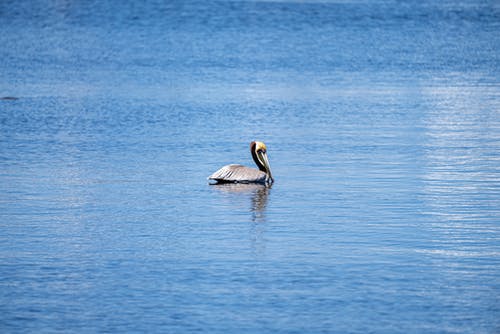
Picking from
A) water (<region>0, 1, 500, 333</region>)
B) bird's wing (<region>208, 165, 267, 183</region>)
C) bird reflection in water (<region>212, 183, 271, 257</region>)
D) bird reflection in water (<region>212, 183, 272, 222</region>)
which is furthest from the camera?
bird's wing (<region>208, 165, 267, 183</region>)

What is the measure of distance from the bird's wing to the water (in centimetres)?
26

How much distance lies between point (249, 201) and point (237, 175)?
53.7 inches

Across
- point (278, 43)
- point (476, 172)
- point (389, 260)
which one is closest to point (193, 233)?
point (389, 260)

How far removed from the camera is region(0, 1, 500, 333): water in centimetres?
906

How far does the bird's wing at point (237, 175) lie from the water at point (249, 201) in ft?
0.86

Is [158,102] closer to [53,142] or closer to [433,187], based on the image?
[53,142]

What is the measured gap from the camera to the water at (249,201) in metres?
9.06

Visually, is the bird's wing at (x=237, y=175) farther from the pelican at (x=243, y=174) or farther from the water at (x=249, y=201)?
the water at (x=249, y=201)

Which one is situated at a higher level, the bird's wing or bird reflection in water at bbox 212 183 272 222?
the bird's wing

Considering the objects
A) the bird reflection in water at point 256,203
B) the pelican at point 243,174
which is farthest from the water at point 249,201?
the pelican at point 243,174

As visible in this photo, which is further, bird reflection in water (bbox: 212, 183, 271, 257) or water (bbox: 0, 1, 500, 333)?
bird reflection in water (bbox: 212, 183, 271, 257)

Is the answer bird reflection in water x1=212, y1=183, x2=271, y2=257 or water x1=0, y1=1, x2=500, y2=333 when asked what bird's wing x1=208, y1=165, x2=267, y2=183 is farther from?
water x1=0, y1=1, x2=500, y2=333

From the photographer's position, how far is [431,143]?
1889cm

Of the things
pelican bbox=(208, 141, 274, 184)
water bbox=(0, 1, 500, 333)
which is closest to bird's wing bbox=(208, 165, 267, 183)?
pelican bbox=(208, 141, 274, 184)
